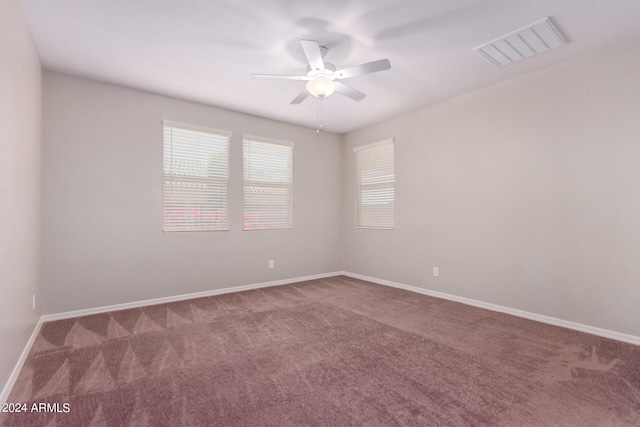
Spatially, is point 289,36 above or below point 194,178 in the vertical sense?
above

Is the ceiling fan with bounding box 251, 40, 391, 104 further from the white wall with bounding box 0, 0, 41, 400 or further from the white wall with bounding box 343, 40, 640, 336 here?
the white wall with bounding box 343, 40, 640, 336

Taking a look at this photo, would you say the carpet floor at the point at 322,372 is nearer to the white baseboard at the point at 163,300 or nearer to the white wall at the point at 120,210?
the white baseboard at the point at 163,300

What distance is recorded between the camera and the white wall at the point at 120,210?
3.36 m

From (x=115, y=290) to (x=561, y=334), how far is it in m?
4.76

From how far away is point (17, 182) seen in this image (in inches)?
88.7

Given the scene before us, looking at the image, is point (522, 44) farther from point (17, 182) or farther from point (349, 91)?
point (17, 182)

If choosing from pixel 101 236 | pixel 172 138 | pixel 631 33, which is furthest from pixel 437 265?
pixel 101 236

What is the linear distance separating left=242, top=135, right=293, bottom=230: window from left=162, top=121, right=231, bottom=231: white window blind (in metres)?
0.34

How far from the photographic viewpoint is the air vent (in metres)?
2.55

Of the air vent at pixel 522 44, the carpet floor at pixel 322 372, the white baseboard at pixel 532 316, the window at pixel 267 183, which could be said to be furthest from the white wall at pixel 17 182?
the white baseboard at pixel 532 316

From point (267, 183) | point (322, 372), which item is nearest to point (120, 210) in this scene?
point (267, 183)

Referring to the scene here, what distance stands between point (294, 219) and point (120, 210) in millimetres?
2499

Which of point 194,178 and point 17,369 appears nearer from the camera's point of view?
point 17,369

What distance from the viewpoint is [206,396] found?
1.90m
